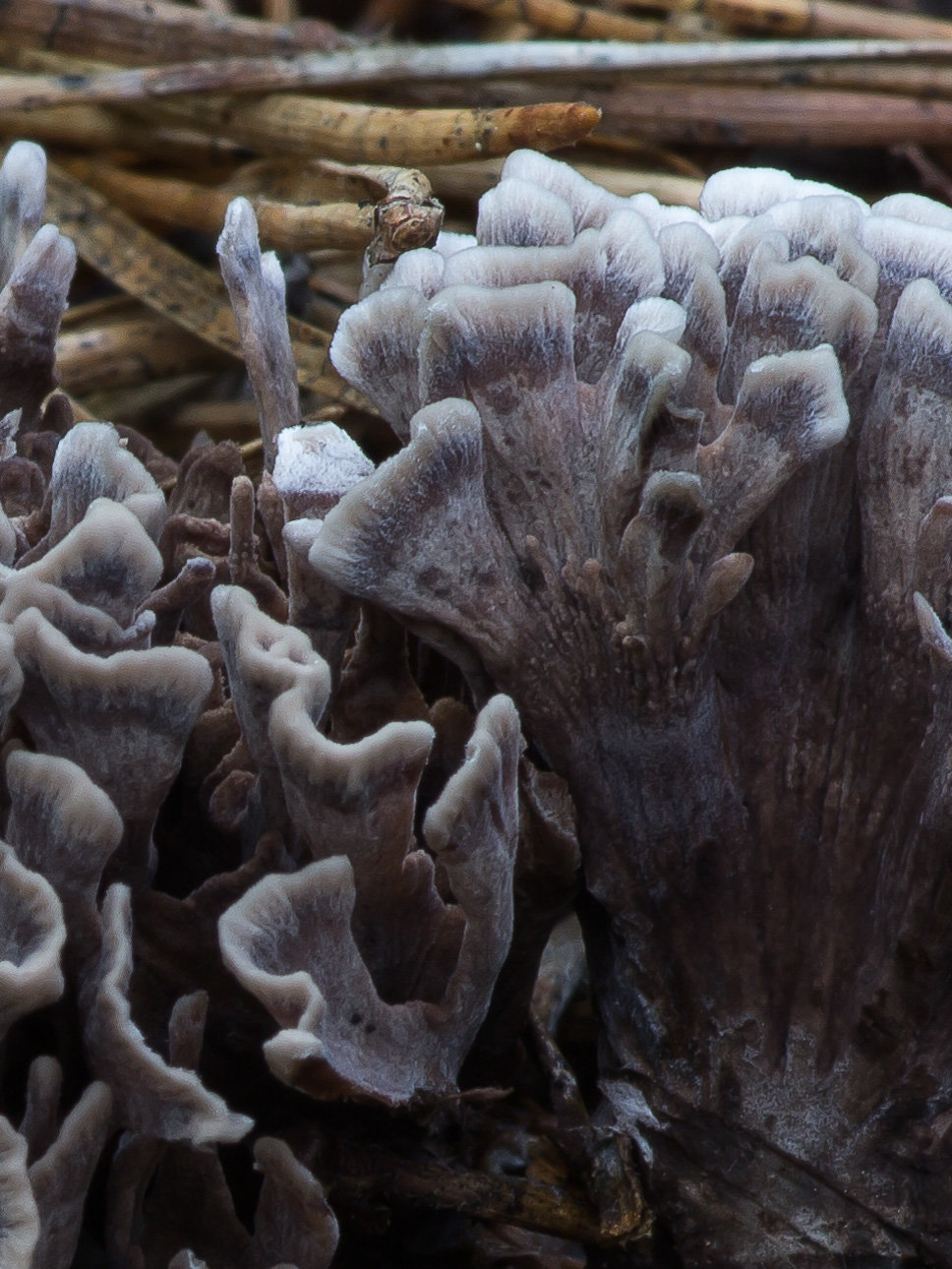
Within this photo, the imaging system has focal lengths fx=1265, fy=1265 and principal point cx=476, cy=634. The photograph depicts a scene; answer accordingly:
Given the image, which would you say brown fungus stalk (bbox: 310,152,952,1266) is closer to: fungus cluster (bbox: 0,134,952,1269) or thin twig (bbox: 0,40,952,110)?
fungus cluster (bbox: 0,134,952,1269)

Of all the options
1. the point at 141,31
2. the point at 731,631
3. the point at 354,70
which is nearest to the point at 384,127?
the point at 354,70

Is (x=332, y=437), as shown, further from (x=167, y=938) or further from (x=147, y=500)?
(x=167, y=938)

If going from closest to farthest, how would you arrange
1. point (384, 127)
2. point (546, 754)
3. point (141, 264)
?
point (546, 754), point (384, 127), point (141, 264)

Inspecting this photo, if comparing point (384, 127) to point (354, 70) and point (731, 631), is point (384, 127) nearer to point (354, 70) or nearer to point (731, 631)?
point (354, 70)

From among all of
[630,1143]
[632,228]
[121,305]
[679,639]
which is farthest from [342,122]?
[630,1143]

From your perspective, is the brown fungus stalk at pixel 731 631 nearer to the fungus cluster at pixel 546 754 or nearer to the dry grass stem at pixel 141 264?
the fungus cluster at pixel 546 754

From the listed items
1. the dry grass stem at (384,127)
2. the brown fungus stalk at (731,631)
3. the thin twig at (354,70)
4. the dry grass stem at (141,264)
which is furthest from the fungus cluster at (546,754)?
the thin twig at (354,70)

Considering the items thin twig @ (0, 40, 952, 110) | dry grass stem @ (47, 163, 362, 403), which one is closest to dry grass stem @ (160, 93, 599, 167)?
thin twig @ (0, 40, 952, 110)
